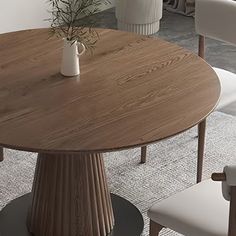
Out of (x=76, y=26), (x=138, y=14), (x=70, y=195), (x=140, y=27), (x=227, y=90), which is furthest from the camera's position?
(x=140, y=27)

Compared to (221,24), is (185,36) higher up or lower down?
lower down

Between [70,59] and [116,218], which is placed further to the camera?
[116,218]

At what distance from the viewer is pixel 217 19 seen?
2672 millimetres

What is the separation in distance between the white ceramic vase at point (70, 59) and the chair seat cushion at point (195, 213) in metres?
0.54

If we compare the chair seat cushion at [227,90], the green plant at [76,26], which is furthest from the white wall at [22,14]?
the chair seat cushion at [227,90]

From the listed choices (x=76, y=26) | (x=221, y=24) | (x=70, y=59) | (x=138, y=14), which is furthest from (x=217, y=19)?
(x=138, y=14)

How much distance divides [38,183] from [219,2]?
1.11m

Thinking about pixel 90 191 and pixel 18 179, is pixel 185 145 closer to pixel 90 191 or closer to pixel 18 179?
pixel 18 179

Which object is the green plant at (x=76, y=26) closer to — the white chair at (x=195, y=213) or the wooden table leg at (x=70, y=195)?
the wooden table leg at (x=70, y=195)

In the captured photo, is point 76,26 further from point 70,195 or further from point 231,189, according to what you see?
point 231,189

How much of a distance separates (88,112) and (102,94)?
0.42ft

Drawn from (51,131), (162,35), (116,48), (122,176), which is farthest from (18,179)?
(162,35)

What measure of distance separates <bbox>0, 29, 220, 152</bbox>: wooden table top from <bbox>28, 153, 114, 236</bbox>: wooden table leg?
25 centimetres

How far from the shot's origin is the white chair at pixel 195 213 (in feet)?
5.91
